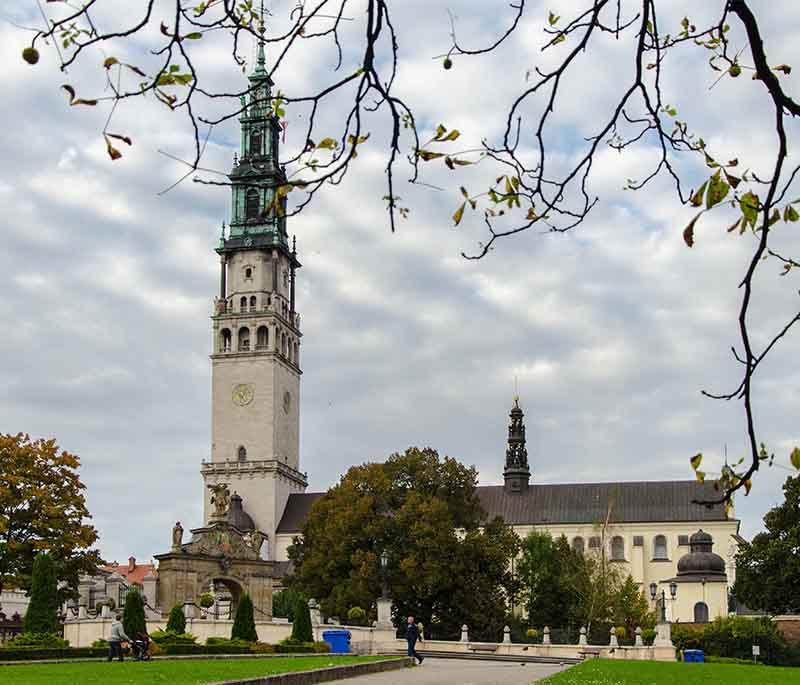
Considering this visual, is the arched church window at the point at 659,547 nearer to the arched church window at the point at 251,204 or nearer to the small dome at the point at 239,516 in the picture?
the small dome at the point at 239,516

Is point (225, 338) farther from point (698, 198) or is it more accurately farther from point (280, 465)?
point (698, 198)

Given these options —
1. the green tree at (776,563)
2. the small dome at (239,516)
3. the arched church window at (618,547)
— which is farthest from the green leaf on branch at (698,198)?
the arched church window at (618,547)

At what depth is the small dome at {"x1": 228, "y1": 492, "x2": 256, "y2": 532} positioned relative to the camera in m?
98.1

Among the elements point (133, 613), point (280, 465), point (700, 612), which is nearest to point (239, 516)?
point (280, 465)

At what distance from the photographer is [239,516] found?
9919cm

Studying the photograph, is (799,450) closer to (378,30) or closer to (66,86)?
(378,30)

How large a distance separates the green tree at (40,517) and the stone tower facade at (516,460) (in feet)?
196

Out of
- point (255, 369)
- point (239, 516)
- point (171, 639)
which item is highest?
point (255, 369)

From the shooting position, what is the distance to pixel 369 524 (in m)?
60.6

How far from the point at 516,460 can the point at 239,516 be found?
968 inches

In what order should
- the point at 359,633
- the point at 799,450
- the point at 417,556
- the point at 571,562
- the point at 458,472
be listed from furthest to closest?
1. the point at 571,562
2. the point at 458,472
3. the point at 417,556
4. the point at 359,633
5. the point at 799,450

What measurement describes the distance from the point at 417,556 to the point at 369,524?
3782mm

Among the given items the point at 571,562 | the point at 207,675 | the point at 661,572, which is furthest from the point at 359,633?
the point at 661,572

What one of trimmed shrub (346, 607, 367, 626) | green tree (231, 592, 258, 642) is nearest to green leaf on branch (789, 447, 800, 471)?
green tree (231, 592, 258, 642)
